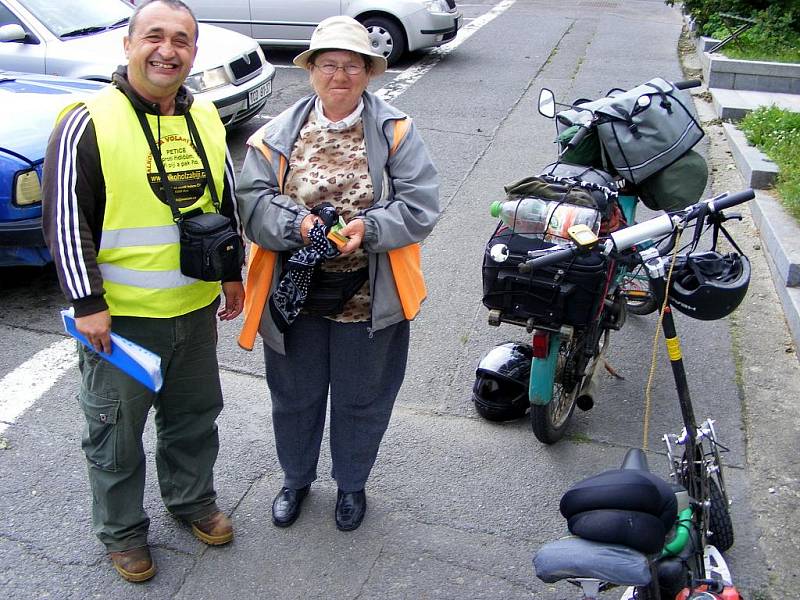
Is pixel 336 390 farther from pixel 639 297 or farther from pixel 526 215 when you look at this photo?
pixel 639 297

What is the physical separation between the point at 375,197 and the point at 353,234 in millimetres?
209

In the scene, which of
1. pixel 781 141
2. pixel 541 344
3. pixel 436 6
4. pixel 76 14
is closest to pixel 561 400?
pixel 541 344

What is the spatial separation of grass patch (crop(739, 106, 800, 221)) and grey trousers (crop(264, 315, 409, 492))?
12.6ft

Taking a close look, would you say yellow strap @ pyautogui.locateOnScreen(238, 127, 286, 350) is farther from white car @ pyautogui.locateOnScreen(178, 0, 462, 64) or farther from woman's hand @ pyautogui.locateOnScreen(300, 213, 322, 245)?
white car @ pyautogui.locateOnScreen(178, 0, 462, 64)

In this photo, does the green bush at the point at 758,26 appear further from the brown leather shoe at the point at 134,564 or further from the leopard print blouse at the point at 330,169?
the brown leather shoe at the point at 134,564

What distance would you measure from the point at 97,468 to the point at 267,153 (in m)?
1.25

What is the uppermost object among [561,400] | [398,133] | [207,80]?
[398,133]

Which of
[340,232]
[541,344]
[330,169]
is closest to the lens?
[340,232]

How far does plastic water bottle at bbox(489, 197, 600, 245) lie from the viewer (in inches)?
133

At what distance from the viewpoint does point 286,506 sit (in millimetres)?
3414

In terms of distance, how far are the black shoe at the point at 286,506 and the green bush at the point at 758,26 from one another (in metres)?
8.78

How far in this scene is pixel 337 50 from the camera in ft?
9.11

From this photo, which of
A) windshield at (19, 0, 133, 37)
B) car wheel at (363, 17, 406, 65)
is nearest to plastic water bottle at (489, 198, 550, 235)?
windshield at (19, 0, 133, 37)

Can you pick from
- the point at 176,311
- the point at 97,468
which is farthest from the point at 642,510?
the point at 97,468
